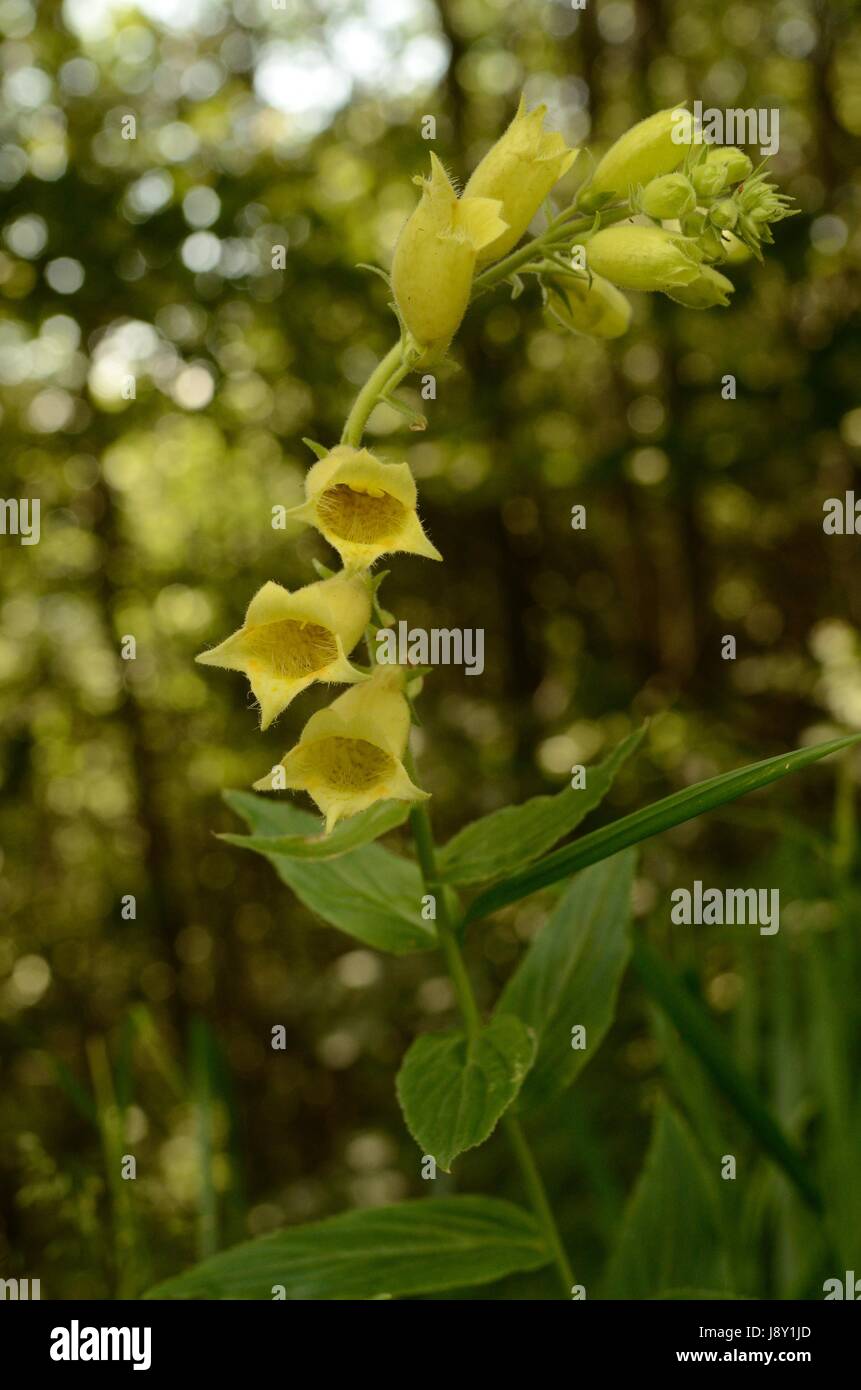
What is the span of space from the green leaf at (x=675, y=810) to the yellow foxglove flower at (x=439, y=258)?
0.24 m

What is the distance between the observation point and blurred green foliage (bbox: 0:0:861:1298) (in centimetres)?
148

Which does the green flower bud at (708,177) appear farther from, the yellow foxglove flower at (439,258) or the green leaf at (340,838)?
the green leaf at (340,838)

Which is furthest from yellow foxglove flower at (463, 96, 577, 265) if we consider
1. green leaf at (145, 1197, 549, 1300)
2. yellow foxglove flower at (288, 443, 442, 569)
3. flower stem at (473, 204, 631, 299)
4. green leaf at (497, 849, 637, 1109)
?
green leaf at (145, 1197, 549, 1300)

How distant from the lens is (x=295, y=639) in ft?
1.87

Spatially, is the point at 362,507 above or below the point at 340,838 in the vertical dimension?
above

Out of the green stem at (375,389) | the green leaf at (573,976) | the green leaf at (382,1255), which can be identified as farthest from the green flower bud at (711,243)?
the green leaf at (382,1255)

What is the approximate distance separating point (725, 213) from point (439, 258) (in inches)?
5.4

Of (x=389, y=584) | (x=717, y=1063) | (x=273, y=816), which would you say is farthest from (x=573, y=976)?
(x=389, y=584)

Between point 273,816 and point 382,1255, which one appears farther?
point 273,816

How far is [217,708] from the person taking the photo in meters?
2.44

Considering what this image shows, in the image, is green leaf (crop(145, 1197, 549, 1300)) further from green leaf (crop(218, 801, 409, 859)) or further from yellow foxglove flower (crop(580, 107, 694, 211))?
yellow foxglove flower (crop(580, 107, 694, 211))

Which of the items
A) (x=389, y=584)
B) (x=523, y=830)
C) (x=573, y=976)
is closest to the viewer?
(x=523, y=830)

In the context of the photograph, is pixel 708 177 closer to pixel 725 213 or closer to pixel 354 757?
pixel 725 213

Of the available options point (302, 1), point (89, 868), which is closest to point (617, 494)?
point (302, 1)
